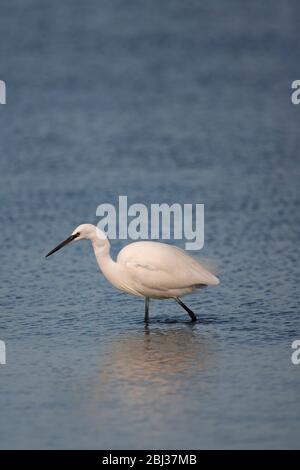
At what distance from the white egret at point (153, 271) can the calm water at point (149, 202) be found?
268mm

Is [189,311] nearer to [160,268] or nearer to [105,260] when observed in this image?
[160,268]

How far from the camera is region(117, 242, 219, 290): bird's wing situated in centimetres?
1060

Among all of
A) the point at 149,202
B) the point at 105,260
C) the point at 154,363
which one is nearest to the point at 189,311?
the point at 105,260

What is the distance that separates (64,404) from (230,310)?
2940 millimetres

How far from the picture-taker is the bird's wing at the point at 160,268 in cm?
1060

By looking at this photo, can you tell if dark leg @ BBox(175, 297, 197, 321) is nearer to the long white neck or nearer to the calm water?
the calm water

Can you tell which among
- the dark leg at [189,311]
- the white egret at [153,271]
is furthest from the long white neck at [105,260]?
the dark leg at [189,311]

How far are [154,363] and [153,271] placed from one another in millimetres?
1521

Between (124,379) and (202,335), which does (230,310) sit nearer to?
(202,335)

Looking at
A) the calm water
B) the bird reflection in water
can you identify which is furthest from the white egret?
the bird reflection in water

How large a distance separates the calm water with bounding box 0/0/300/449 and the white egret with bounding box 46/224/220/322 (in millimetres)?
268

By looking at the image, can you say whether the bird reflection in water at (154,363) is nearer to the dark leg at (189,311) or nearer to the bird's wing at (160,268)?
the dark leg at (189,311)

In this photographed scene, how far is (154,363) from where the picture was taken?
9.26m
